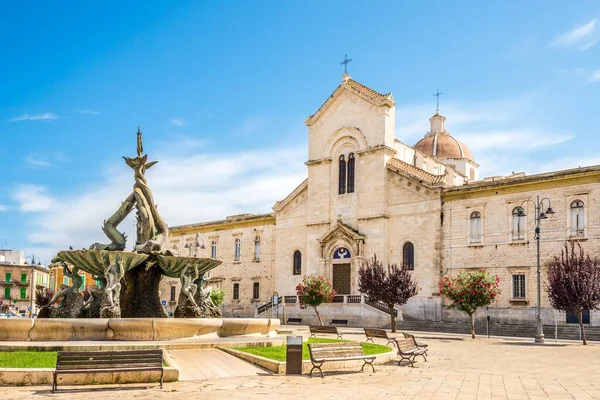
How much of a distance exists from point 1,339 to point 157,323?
319 cm

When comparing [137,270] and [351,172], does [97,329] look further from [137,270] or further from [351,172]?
[351,172]

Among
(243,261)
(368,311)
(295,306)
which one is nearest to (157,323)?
(368,311)

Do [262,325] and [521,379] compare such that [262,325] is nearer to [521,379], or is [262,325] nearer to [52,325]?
[52,325]

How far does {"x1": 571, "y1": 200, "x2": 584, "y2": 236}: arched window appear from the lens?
32812mm

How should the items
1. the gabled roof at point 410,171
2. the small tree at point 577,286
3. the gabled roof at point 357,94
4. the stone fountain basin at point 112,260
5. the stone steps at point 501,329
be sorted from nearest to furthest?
the stone fountain basin at point 112,260, the small tree at point 577,286, the stone steps at point 501,329, the gabled roof at point 410,171, the gabled roof at point 357,94

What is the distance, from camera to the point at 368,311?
37.8m

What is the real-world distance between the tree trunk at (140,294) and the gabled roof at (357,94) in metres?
26.0

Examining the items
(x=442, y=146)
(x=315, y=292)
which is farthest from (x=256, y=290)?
(x=442, y=146)

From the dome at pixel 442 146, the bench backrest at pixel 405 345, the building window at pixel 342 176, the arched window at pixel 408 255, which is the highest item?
the dome at pixel 442 146

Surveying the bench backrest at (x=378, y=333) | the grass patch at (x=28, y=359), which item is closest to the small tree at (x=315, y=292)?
the bench backrest at (x=378, y=333)

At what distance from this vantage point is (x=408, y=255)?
39.2 m

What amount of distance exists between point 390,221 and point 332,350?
88.9 feet

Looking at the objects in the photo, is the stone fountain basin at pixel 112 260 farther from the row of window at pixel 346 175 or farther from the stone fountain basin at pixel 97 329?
the row of window at pixel 346 175

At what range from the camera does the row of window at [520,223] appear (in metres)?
32.9
